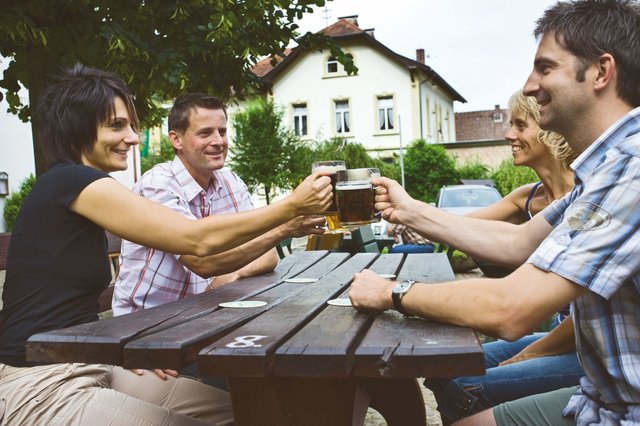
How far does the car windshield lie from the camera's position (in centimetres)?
1555

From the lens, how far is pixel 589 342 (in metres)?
1.58

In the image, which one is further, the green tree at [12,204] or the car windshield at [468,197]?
the green tree at [12,204]

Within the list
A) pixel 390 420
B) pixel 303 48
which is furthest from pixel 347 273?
pixel 303 48

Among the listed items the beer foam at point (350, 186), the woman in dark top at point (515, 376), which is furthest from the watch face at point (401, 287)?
the beer foam at point (350, 186)

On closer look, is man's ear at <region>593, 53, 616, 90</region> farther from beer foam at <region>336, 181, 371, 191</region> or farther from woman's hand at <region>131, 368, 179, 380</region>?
woman's hand at <region>131, 368, 179, 380</region>

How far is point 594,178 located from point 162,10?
471 cm

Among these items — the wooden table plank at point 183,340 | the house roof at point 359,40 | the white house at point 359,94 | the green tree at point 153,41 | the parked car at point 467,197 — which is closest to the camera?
the wooden table plank at point 183,340

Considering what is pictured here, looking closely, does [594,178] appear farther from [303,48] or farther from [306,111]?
[306,111]

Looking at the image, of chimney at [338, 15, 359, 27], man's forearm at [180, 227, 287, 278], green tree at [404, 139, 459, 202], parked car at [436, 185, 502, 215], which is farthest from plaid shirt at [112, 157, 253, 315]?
chimney at [338, 15, 359, 27]

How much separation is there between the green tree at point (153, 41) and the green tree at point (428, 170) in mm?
20436

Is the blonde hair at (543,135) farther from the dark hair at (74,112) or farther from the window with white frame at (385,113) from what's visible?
the window with white frame at (385,113)

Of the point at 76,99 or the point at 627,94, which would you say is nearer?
the point at 627,94

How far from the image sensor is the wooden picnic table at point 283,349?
4.69 ft

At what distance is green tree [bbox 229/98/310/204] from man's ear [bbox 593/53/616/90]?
23.8 meters
